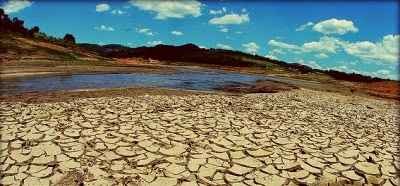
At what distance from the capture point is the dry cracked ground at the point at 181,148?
205 inches

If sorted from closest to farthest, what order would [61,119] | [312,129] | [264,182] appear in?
[264,182] < [61,119] < [312,129]

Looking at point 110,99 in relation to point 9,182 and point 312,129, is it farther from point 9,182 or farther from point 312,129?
point 312,129

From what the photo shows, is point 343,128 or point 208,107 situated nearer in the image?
point 343,128

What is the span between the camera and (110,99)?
10.9 meters

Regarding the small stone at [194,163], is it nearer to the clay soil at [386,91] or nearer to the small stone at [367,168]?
the small stone at [367,168]

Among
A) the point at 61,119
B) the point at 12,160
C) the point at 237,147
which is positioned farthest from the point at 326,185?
the point at 61,119

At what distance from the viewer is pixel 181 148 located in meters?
6.39

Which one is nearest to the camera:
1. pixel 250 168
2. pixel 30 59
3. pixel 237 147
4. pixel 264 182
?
pixel 264 182

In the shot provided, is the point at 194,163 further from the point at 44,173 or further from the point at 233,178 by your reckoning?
the point at 44,173

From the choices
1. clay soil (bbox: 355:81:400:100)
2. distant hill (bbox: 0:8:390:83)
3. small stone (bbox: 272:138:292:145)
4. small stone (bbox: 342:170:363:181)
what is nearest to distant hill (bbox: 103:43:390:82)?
distant hill (bbox: 0:8:390:83)

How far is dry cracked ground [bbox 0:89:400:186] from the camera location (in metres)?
5.20

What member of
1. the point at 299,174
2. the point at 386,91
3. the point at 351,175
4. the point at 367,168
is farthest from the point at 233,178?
the point at 386,91

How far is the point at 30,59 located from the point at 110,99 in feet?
75.9

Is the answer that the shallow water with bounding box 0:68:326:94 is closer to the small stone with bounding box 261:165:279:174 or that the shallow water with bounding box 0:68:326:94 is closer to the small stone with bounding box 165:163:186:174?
the small stone with bounding box 165:163:186:174
